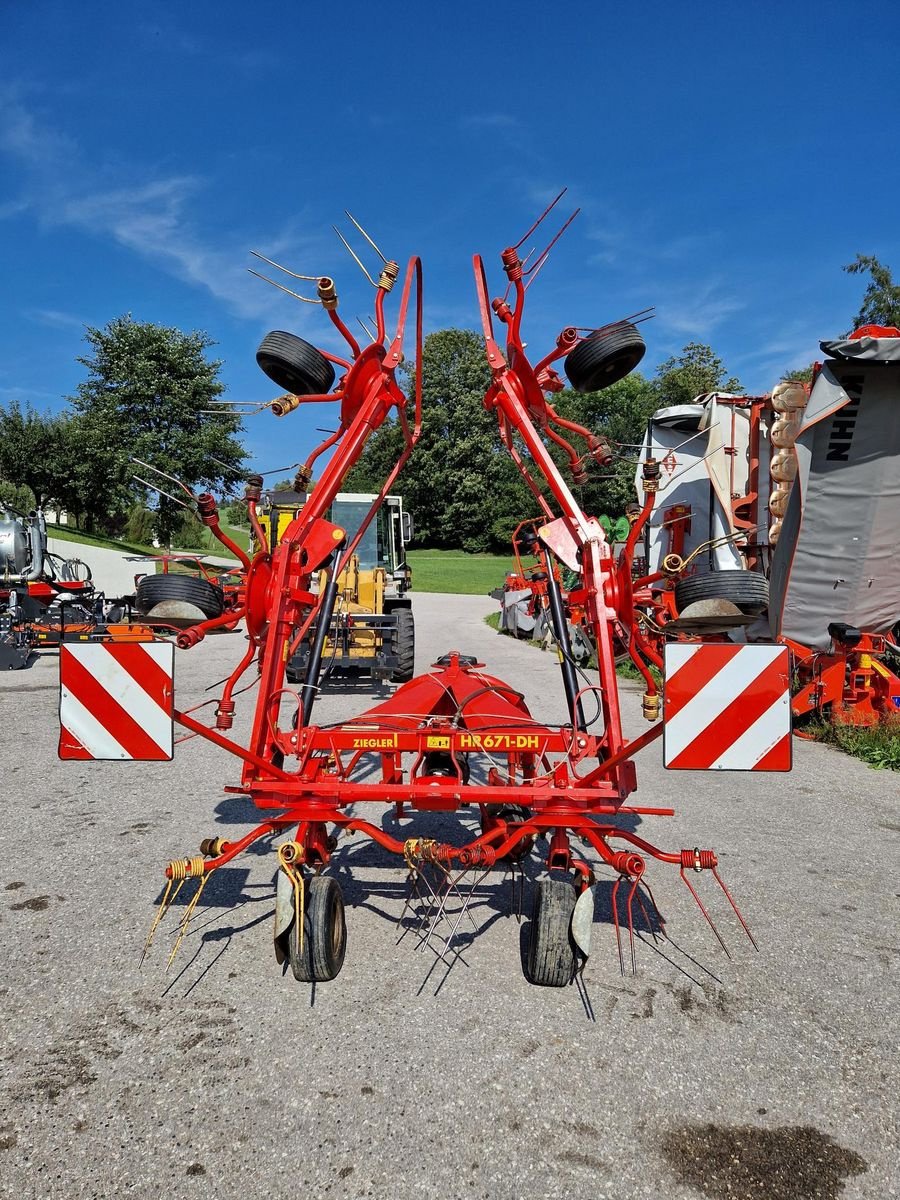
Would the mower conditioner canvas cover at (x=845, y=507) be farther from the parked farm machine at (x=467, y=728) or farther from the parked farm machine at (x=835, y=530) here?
the parked farm machine at (x=467, y=728)

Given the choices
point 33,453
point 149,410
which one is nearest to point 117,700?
point 149,410

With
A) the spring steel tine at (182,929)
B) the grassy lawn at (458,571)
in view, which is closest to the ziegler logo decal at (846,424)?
the spring steel tine at (182,929)

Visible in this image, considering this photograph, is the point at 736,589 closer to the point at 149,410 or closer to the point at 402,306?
the point at 402,306

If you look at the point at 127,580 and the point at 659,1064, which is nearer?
the point at 659,1064

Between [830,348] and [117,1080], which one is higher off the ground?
[830,348]

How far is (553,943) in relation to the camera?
2.89m

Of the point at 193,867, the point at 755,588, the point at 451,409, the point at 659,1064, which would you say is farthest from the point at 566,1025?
the point at 451,409

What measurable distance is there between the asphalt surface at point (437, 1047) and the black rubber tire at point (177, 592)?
150 centimetres

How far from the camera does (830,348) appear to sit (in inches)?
238

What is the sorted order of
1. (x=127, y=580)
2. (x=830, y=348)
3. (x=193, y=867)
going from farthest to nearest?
1. (x=127, y=580)
2. (x=830, y=348)
3. (x=193, y=867)

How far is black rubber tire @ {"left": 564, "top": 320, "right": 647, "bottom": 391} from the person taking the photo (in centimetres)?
353

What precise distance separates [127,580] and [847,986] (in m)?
27.0

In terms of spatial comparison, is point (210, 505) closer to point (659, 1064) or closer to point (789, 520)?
point (659, 1064)

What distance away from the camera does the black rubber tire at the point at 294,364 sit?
363cm
